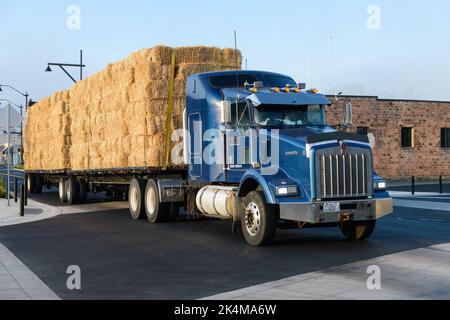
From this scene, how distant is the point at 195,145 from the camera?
48.0 ft

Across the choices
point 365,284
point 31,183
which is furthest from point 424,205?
point 31,183

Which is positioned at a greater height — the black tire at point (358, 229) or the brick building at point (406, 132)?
the brick building at point (406, 132)

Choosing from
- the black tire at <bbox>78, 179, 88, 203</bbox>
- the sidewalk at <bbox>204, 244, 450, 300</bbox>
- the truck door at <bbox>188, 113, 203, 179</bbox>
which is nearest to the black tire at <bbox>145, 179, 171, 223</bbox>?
the truck door at <bbox>188, 113, 203, 179</bbox>

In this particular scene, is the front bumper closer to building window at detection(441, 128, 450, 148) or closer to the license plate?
the license plate

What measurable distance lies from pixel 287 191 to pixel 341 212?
1007 millimetres

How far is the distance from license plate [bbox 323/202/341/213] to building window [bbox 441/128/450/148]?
1499 inches

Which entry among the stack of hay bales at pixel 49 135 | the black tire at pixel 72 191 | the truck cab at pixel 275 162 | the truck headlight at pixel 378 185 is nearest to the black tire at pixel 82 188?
the black tire at pixel 72 191

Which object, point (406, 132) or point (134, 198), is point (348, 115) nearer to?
point (134, 198)

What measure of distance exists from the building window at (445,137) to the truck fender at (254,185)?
124 ft

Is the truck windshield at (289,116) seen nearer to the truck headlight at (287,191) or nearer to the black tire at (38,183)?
the truck headlight at (287,191)

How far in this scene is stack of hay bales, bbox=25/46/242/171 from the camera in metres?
16.2

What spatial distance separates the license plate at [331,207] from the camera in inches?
430
